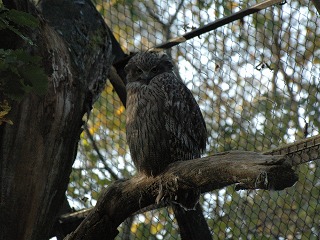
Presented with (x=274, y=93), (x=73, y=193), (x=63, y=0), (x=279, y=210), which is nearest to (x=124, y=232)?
(x=73, y=193)

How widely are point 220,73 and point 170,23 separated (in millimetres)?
525

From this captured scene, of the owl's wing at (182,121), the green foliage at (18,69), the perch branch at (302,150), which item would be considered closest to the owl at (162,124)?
the owl's wing at (182,121)

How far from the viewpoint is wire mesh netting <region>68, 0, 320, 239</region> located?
14.8ft

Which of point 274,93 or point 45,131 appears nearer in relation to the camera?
point 45,131

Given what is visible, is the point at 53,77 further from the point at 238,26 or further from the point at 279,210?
the point at 279,210

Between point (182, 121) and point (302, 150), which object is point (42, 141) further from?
point (302, 150)

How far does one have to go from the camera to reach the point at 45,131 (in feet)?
11.0

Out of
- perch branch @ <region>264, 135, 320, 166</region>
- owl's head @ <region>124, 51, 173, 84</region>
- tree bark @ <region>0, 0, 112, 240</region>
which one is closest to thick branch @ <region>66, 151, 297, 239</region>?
tree bark @ <region>0, 0, 112, 240</region>

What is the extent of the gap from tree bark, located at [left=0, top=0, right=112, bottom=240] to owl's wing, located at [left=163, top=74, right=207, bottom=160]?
0.45 meters

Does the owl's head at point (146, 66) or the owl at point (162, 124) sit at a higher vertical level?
the owl's head at point (146, 66)

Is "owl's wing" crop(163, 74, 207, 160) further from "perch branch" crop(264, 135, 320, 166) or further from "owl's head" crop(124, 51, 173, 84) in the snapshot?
"perch branch" crop(264, 135, 320, 166)

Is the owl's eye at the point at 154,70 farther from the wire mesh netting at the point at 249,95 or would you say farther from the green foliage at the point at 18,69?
the green foliage at the point at 18,69

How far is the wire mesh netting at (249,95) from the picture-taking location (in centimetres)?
451

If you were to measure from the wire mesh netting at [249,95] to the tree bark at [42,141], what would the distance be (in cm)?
121
